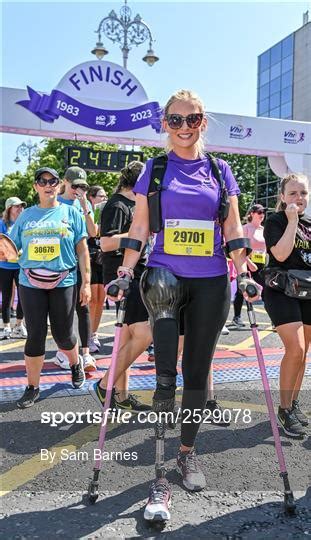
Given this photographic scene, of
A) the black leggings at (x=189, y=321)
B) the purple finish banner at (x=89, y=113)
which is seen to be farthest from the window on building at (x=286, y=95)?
the black leggings at (x=189, y=321)

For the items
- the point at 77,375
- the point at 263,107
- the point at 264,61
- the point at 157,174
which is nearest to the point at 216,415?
the point at 77,375

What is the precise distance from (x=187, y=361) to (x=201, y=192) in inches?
34.9

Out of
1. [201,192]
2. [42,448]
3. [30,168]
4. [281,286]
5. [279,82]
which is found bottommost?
[42,448]

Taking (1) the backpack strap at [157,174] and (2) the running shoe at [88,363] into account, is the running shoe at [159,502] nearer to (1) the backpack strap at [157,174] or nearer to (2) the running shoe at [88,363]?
(1) the backpack strap at [157,174]

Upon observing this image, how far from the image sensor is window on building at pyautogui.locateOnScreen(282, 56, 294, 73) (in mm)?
44537

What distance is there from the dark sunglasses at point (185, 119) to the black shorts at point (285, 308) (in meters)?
1.41

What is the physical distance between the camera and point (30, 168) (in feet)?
131

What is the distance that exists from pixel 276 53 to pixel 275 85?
319cm

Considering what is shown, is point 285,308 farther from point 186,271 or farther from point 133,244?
point 133,244

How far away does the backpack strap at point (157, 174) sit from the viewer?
2.68 m

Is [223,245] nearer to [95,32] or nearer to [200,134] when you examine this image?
[200,134]

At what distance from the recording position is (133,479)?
2.82 meters

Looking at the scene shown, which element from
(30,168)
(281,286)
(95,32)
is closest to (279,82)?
(30,168)

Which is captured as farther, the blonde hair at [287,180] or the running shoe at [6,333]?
the running shoe at [6,333]
